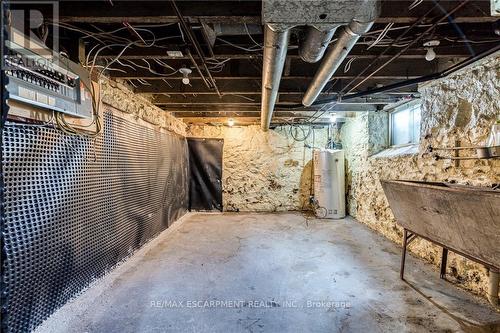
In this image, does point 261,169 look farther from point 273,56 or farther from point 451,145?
point 273,56

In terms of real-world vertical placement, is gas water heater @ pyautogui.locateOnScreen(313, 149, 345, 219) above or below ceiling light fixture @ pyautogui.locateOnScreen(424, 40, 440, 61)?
below

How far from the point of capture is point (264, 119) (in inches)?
150

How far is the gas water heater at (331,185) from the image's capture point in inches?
193

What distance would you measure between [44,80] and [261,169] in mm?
4437

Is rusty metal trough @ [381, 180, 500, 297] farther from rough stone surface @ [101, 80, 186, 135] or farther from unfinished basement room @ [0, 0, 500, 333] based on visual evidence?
rough stone surface @ [101, 80, 186, 135]

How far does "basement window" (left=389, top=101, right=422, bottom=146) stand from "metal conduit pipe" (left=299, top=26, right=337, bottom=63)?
2.39 m

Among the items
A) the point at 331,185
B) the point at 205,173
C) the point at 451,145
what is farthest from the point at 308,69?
the point at 205,173

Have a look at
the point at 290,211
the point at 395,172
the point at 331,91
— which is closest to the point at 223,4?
the point at 331,91

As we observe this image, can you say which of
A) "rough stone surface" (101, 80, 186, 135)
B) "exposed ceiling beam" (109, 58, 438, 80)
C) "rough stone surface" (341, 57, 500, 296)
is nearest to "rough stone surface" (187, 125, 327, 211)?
"rough stone surface" (101, 80, 186, 135)

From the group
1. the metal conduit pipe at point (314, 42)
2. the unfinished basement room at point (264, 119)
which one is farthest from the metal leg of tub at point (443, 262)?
the metal conduit pipe at point (314, 42)

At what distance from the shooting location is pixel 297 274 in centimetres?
245

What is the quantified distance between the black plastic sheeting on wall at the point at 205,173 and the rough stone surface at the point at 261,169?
134mm

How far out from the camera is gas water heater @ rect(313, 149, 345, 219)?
4902 millimetres

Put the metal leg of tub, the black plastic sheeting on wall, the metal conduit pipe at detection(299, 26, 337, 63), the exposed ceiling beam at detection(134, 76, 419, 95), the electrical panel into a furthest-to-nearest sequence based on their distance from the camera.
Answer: the black plastic sheeting on wall → the exposed ceiling beam at detection(134, 76, 419, 95) → the metal leg of tub → the metal conduit pipe at detection(299, 26, 337, 63) → the electrical panel
